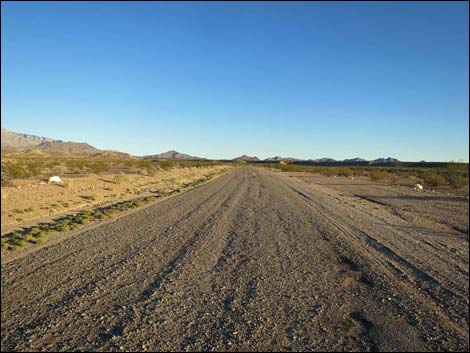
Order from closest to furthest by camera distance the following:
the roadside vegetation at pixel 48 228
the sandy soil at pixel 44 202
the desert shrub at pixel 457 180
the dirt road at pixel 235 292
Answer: the dirt road at pixel 235 292 < the roadside vegetation at pixel 48 228 < the sandy soil at pixel 44 202 < the desert shrub at pixel 457 180

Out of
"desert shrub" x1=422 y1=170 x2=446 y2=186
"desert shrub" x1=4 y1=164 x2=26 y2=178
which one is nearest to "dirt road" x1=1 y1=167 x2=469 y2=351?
"desert shrub" x1=4 y1=164 x2=26 y2=178

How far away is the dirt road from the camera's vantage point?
210 inches

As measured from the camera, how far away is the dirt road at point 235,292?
5332mm

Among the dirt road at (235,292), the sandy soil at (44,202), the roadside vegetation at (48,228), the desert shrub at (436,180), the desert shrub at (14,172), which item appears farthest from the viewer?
the desert shrub at (436,180)

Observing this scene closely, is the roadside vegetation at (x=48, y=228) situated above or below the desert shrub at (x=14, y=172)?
below

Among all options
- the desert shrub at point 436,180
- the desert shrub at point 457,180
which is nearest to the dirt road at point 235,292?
the desert shrub at point 457,180

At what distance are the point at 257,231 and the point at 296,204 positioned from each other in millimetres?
9418

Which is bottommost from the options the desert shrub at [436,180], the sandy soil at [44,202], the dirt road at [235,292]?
the sandy soil at [44,202]

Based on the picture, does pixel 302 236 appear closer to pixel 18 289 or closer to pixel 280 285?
pixel 280 285

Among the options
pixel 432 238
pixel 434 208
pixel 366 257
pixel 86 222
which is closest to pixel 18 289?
pixel 86 222

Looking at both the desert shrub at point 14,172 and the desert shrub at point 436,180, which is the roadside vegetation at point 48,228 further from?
the desert shrub at point 436,180

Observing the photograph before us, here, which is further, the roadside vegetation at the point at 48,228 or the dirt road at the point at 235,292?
the roadside vegetation at the point at 48,228

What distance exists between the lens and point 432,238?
45.2 ft

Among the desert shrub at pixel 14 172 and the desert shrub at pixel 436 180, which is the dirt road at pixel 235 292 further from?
the desert shrub at pixel 436 180
